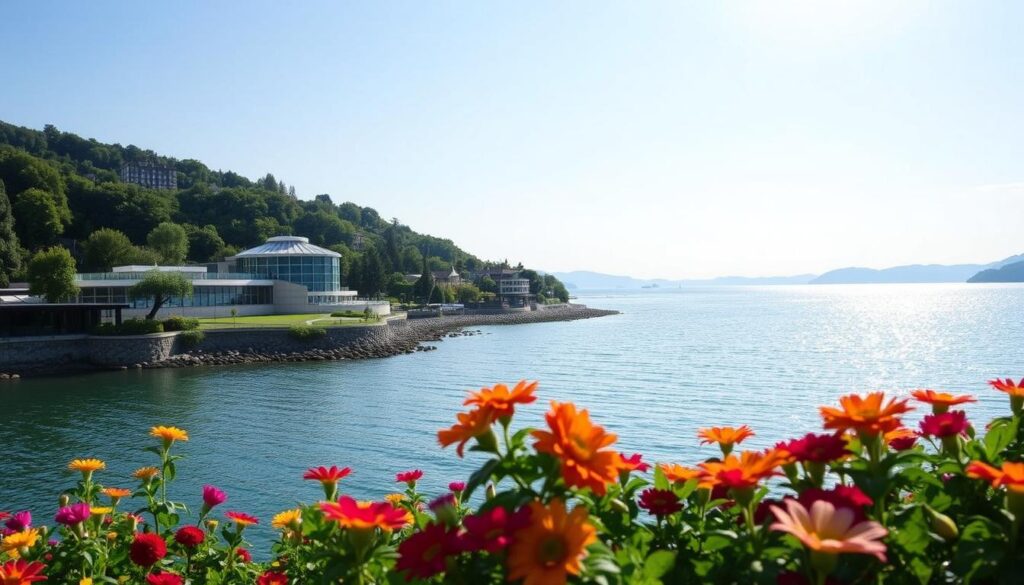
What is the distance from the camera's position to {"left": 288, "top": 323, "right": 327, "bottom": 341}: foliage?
143 ft

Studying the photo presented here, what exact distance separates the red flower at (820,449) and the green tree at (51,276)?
46463mm

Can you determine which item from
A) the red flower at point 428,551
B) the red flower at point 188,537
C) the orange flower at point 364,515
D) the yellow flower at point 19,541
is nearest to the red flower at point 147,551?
the red flower at point 188,537

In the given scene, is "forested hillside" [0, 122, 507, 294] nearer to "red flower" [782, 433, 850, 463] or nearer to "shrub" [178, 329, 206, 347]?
"shrub" [178, 329, 206, 347]

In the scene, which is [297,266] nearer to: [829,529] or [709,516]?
[709,516]

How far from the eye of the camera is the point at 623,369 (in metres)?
37.8

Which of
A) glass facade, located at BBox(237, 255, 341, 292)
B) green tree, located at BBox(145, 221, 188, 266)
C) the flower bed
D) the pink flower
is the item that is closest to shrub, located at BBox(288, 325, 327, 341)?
glass facade, located at BBox(237, 255, 341, 292)

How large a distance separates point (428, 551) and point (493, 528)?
21 centimetres

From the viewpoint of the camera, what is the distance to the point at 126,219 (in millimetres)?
93938

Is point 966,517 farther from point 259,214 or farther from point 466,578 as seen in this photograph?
point 259,214

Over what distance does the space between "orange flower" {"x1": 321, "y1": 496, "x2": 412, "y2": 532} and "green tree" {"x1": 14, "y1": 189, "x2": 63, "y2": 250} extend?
9367 cm

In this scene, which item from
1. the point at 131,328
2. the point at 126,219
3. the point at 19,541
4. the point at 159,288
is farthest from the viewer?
the point at 126,219

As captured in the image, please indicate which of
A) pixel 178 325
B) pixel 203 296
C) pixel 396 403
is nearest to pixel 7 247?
pixel 203 296

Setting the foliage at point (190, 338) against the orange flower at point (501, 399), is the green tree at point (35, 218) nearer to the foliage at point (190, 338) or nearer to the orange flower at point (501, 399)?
the foliage at point (190, 338)

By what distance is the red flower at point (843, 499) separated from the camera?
1728 mm
